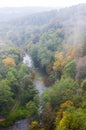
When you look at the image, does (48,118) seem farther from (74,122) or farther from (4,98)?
(4,98)

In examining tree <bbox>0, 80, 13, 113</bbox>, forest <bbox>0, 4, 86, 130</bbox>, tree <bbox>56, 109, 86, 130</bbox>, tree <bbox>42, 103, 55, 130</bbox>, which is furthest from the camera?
tree <bbox>0, 80, 13, 113</bbox>

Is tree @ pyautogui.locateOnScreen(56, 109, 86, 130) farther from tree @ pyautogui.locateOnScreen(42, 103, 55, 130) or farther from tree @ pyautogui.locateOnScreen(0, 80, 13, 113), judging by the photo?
tree @ pyautogui.locateOnScreen(0, 80, 13, 113)

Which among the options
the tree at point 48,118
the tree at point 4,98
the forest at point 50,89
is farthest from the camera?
the tree at point 4,98

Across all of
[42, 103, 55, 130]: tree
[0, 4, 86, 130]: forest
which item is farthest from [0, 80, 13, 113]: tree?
[42, 103, 55, 130]: tree

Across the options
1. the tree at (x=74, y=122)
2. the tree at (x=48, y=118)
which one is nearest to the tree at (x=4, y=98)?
the tree at (x=48, y=118)

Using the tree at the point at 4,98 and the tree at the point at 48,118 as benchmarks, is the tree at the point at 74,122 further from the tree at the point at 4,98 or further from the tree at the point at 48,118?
the tree at the point at 4,98

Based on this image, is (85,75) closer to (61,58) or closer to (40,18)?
(61,58)

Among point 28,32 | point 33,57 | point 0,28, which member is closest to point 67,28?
point 33,57

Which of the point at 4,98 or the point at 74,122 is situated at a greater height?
the point at 4,98

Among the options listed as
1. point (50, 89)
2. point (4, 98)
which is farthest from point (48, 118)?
point (4, 98)

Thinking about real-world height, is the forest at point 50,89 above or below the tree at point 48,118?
above

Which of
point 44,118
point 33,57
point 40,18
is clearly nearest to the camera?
point 44,118
